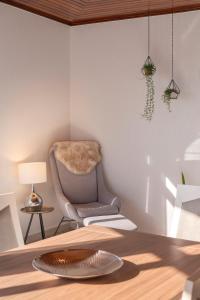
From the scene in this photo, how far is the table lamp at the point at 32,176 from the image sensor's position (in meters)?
4.43

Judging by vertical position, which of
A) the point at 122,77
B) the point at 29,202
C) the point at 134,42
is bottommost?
the point at 29,202

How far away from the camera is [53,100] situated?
520 centimetres

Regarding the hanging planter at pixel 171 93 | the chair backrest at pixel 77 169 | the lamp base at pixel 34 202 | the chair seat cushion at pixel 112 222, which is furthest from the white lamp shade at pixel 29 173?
the hanging planter at pixel 171 93

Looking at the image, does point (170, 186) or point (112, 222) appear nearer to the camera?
point (112, 222)

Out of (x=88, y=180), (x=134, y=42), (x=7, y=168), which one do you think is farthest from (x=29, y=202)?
(x=134, y=42)

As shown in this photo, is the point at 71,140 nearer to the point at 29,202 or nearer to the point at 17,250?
the point at 29,202

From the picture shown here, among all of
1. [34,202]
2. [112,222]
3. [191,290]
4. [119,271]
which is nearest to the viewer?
[191,290]

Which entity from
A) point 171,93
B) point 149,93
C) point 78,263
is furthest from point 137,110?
point 78,263

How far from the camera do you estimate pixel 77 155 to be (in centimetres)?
500

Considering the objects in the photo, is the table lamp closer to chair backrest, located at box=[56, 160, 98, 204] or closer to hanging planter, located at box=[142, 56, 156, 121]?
chair backrest, located at box=[56, 160, 98, 204]

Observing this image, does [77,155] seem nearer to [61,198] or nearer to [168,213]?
[61,198]

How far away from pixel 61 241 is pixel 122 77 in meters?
3.20

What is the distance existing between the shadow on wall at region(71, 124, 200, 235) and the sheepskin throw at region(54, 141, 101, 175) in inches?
8.0

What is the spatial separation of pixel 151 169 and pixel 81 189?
828 millimetres
